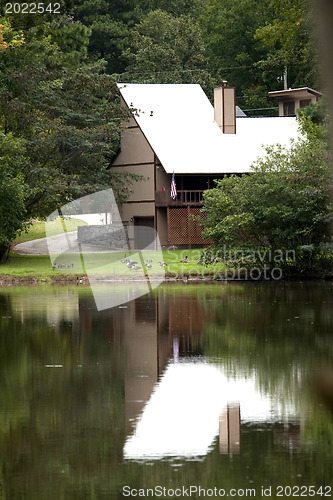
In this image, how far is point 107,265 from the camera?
3744 centimetres

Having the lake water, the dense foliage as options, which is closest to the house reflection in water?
the lake water

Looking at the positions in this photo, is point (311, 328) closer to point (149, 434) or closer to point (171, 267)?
point (149, 434)

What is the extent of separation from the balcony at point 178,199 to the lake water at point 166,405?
23.6 meters

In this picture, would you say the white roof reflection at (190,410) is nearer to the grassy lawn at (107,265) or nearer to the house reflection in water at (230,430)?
the house reflection in water at (230,430)

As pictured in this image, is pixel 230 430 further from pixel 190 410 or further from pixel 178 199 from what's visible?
pixel 178 199

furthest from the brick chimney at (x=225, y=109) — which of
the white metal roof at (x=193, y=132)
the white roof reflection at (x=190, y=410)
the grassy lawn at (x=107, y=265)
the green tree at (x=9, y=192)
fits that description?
the white roof reflection at (x=190, y=410)

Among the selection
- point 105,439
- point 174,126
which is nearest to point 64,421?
point 105,439

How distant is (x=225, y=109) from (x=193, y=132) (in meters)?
2.26

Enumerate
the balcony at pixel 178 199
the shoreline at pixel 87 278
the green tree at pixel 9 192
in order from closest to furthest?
1. the shoreline at pixel 87 278
2. the green tree at pixel 9 192
3. the balcony at pixel 178 199

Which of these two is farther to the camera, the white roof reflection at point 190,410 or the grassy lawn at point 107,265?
the grassy lawn at point 107,265

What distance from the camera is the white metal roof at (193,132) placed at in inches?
1807

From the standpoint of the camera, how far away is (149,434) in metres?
9.00

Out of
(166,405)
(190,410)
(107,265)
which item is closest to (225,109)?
(107,265)

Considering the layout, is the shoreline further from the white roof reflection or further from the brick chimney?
the white roof reflection
